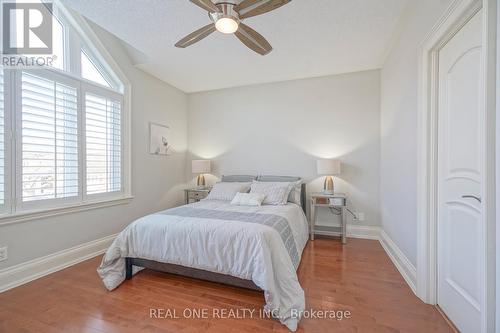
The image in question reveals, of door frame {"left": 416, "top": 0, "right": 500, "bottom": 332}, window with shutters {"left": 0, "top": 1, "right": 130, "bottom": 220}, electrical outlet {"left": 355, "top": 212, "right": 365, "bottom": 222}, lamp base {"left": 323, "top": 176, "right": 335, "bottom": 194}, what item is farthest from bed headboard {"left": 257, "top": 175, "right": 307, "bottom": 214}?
window with shutters {"left": 0, "top": 1, "right": 130, "bottom": 220}

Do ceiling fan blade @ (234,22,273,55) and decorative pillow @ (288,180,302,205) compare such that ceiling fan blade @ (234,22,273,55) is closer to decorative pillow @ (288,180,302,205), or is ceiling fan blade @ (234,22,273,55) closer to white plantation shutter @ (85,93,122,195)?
decorative pillow @ (288,180,302,205)

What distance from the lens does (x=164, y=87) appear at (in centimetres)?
399

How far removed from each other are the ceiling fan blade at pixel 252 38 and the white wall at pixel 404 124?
136cm

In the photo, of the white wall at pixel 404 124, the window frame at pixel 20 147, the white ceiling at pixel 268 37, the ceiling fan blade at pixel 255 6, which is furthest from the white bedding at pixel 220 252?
the white ceiling at pixel 268 37

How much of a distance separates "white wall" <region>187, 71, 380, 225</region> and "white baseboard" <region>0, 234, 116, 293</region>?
2.11 m

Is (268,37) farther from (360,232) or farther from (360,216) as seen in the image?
(360,232)

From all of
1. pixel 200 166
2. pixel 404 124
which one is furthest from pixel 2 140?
pixel 404 124

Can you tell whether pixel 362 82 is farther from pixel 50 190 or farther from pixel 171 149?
pixel 50 190

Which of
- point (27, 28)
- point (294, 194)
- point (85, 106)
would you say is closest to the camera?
point (27, 28)

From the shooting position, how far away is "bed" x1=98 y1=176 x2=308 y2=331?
1.65 m

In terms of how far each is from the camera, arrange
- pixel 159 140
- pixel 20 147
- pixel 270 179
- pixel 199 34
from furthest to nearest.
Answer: pixel 159 140 < pixel 270 179 < pixel 20 147 < pixel 199 34

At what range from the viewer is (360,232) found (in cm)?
344

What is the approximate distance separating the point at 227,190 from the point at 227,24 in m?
2.23

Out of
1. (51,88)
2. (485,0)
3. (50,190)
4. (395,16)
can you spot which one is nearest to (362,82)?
(395,16)
